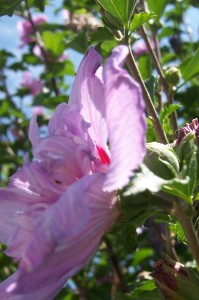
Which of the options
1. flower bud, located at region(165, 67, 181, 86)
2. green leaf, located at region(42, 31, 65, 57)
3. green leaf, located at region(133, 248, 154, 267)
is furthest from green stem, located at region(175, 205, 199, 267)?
green leaf, located at region(42, 31, 65, 57)

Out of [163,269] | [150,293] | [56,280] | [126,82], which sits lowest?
[150,293]

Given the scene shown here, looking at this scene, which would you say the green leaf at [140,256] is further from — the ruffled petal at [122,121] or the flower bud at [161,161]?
the ruffled petal at [122,121]

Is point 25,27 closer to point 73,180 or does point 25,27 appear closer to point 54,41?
point 54,41

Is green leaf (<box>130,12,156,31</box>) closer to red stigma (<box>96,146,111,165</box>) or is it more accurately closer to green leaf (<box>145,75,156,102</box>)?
green leaf (<box>145,75,156,102</box>)

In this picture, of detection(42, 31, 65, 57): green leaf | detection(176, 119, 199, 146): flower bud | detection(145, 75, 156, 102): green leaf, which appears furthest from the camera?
detection(42, 31, 65, 57): green leaf

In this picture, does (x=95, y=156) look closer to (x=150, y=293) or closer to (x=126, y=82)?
(x=126, y=82)

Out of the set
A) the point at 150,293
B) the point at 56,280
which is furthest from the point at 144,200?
the point at 150,293

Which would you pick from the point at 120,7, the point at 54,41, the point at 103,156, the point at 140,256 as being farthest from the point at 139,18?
the point at 54,41

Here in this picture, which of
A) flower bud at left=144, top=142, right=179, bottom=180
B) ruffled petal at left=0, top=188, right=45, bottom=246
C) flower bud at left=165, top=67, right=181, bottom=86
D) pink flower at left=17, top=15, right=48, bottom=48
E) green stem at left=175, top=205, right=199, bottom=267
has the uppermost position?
pink flower at left=17, top=15, right=48, bottom=48
